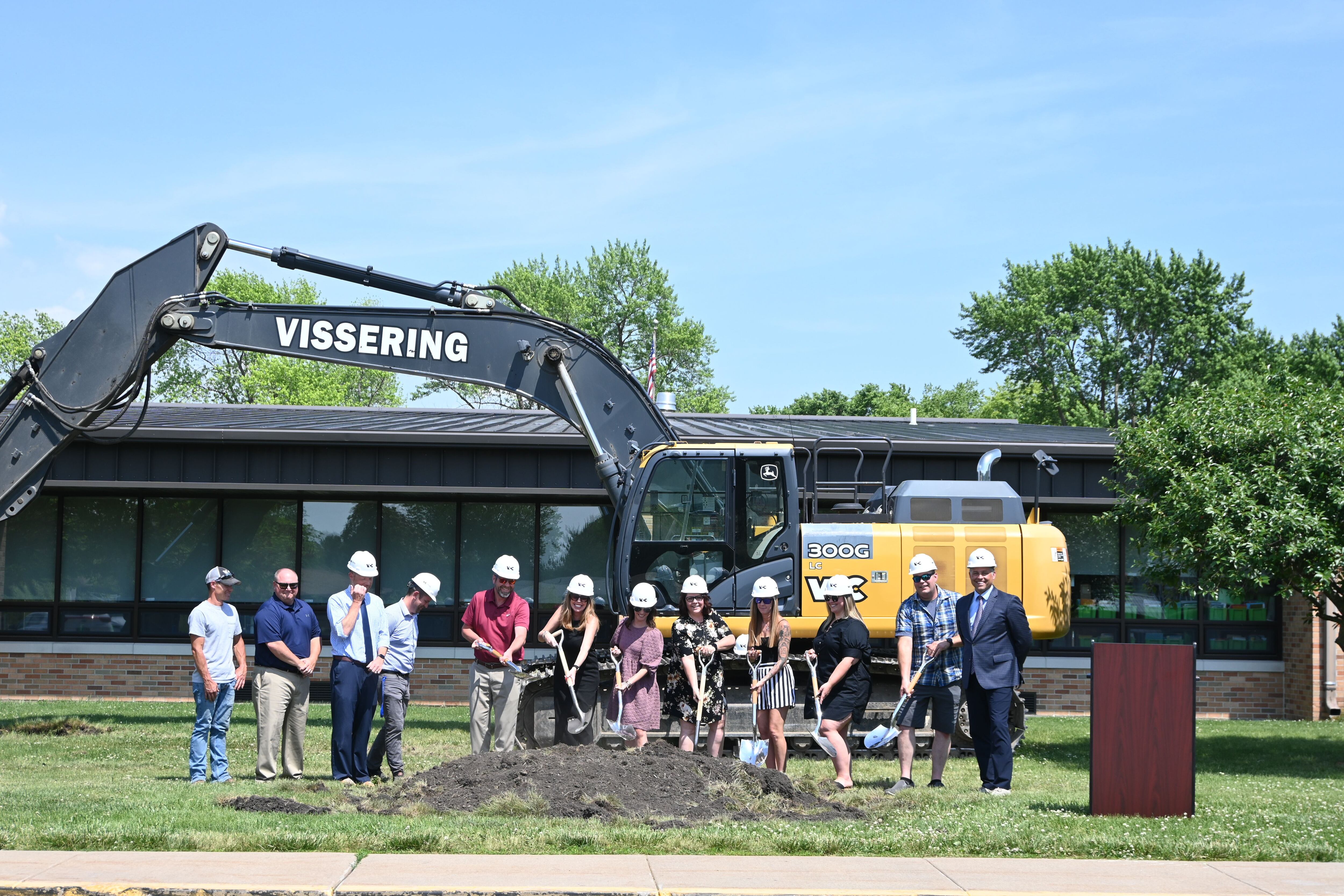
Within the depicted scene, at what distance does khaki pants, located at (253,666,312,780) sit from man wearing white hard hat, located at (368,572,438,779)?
2.17ft

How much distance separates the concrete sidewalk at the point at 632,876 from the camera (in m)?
6.49

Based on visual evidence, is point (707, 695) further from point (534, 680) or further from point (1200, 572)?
point (1200, 572)

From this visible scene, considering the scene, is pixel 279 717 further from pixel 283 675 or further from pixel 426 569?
pixel 426 569

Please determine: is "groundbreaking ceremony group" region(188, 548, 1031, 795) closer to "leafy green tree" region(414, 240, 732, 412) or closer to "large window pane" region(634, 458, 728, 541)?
"large window pane" region(634, 458, 728, 541)

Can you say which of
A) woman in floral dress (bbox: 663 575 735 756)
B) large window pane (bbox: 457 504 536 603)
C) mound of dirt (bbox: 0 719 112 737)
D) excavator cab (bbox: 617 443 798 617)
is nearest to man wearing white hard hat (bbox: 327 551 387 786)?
woman in floral dress (bbox: 663 575 735 756)

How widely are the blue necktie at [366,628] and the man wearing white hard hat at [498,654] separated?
3.01ft

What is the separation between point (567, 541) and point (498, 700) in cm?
900

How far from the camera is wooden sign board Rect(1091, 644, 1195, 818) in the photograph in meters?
8.85

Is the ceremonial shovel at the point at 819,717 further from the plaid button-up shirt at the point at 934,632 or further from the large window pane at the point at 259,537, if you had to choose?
the large window pane at the point at 259,537

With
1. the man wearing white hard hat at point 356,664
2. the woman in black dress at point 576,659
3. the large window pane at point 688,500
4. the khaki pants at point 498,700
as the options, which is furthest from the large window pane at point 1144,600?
the man wearing white hard hat at point 356,664

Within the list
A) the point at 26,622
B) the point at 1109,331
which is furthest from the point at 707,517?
the point at 1109,331

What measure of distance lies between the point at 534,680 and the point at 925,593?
3826 mm

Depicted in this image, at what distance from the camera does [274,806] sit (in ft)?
29.5

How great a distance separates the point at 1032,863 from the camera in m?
7.46
